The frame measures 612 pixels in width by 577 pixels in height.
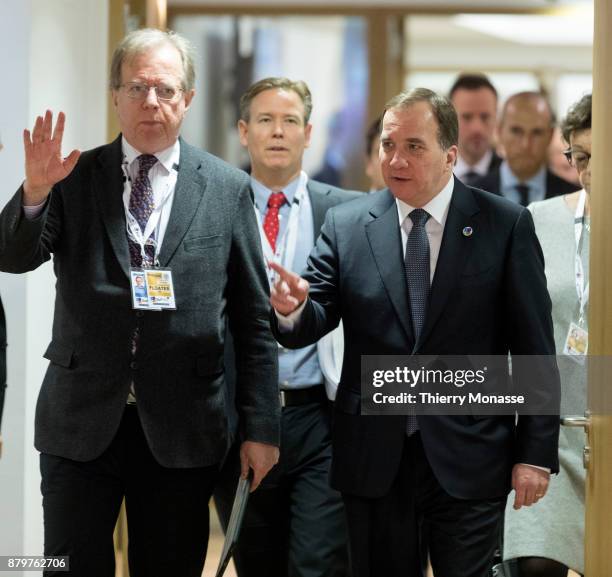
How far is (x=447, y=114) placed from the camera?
354 centimetres

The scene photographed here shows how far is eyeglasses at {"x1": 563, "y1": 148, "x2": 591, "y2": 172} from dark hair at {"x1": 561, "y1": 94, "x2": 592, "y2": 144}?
0.23 feet

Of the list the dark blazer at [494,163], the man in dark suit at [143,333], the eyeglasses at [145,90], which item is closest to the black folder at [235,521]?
the man in dark suit at [143,333]

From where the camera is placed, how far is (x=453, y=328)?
339 centimetres

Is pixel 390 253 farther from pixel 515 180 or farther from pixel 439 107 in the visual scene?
pixel 515 180

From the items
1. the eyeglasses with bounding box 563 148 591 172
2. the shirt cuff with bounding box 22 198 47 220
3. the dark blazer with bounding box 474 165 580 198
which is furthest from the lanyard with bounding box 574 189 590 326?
the shirt cuff with bounding box 22 198 47 220

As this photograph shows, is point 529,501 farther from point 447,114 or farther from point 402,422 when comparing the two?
point 447,114

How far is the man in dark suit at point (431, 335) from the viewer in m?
3.36

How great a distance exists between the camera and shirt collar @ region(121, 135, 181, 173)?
11.6 ft

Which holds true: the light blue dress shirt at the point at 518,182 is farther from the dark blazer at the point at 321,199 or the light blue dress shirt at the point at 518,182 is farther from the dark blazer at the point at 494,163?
the dark blazer at the point at 321,199

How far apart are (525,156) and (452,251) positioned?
2841 mm

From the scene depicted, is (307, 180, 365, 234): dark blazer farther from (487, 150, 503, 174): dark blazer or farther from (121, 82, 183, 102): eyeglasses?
(487, 150, 503, 174): dark blazer

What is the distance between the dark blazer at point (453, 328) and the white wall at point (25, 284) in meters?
1.17

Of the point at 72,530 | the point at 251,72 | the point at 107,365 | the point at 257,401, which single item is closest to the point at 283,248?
the point at 257,401

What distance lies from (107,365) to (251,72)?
5328 millimetres
